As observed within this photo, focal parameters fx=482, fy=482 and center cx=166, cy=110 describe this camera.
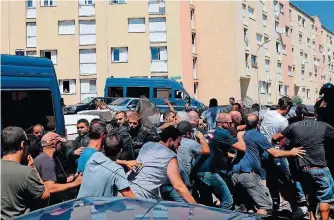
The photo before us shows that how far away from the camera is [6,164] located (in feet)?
13.1

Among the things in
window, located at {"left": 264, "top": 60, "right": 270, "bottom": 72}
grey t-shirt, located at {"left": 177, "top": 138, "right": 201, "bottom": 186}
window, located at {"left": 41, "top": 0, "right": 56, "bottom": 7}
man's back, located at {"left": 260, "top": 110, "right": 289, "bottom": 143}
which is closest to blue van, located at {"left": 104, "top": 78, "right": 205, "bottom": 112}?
window, located at {"left": 41, "top": 0, "right": 56, "bottom": 7}

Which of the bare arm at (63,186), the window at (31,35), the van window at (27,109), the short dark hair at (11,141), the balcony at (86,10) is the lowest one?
the bare arm at (63,186)

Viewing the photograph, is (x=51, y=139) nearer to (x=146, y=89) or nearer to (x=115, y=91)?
(x=115, y=91)

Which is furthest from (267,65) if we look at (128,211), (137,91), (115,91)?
(128,211)

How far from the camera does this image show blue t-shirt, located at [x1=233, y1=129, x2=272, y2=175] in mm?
6883

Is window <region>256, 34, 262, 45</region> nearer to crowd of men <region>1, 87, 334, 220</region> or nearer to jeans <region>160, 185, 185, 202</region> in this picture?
crowd of men <region>1, 87, 334, 220</region>

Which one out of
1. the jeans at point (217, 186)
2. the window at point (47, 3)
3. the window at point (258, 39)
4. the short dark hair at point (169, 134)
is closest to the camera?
the short dark hair at point (169, 134)

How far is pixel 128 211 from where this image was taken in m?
2.71

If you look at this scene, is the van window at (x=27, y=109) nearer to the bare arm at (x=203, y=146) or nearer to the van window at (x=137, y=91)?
the bare arm at (x=203, y=146)

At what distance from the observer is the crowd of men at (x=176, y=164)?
4.16m

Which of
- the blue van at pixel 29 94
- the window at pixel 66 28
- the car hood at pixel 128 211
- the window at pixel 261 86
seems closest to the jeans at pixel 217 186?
the blue van at pixel 29 94

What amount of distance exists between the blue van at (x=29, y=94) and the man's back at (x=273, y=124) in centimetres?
355

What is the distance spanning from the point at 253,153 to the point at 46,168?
3.04m

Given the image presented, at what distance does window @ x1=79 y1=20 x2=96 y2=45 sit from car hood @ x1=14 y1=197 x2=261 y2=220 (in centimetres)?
4034
